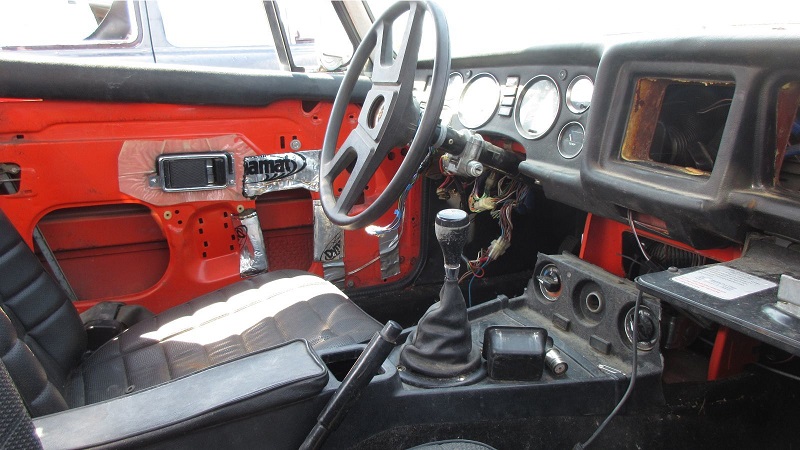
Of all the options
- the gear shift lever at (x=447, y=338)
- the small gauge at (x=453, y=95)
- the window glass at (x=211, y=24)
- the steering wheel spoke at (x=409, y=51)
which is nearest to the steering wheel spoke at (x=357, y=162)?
the steering wheel spoke at (x=409, y=51)

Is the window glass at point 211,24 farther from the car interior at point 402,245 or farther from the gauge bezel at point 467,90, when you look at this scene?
the gauge bezel at point 467,90

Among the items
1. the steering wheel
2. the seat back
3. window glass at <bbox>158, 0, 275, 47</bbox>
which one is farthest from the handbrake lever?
window glass at <bbox>158, 0, 275, 47</bbox>

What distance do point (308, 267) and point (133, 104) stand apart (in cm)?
79

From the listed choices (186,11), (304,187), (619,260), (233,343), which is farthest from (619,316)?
(186,11)

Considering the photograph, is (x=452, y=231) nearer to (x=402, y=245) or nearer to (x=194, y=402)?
(x=194, y=402)

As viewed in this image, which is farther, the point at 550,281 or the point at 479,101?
the point at 479,101

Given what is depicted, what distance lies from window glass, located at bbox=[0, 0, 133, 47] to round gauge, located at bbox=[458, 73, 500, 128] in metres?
1.37

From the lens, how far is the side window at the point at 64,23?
199 cm

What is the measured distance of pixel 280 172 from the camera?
6.31ft

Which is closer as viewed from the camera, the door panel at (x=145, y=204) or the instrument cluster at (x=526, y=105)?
the instrument cluster at (x=526, y=105)

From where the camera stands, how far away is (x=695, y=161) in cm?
126

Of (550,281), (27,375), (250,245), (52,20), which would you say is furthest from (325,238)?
(52,20)

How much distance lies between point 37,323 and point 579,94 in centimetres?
133

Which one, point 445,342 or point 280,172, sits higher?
point 280,172
